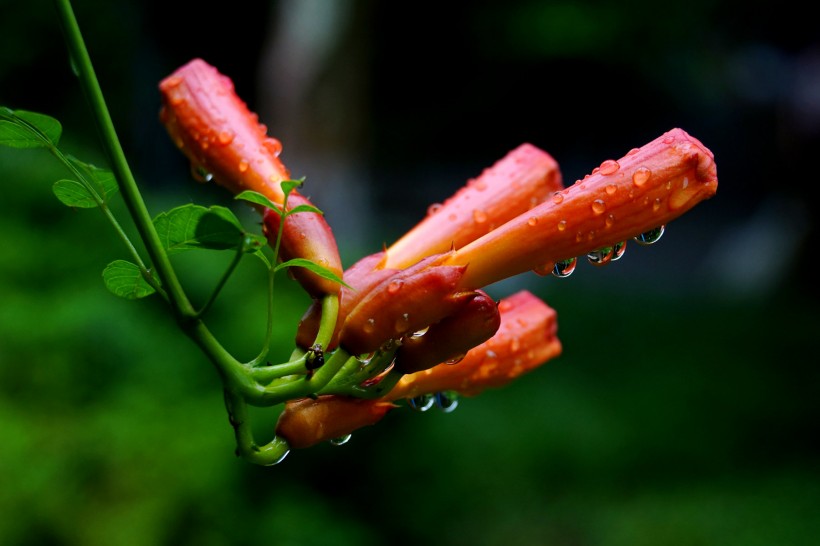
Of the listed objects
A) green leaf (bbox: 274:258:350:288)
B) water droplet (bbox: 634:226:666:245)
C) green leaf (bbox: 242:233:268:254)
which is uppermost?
green leaf (bbox: 242:233:268:254)

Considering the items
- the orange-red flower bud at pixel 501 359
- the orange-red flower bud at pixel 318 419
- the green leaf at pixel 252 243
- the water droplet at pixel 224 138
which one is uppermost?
the green leaf at pixel 252 243

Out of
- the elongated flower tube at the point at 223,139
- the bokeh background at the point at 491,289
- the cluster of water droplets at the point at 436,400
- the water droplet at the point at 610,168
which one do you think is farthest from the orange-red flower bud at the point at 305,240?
the bokeh background at the point at 491,289

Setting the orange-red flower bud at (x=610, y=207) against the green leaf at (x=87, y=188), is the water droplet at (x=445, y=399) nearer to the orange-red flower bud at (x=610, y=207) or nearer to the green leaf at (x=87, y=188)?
the orange-red flower bud at (x=610, y=207)

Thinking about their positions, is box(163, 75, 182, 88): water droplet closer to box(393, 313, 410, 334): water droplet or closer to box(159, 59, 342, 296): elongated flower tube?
box(159, 59, 342, 296): elongated flower tube

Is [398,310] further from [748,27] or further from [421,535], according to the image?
[748,27]

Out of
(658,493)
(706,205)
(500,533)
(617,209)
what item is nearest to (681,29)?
(706,205)

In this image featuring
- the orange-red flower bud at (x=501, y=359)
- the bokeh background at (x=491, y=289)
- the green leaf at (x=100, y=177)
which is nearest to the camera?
the green leaf at (x=100, y=177)

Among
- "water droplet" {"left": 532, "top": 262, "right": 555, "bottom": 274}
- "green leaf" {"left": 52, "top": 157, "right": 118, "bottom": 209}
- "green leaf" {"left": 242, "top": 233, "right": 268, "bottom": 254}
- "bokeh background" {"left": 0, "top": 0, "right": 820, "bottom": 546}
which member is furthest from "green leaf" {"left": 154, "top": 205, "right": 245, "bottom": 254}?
"bokeh background" {"left": 0, "top": 0, "right": 820, "bottom": 546}
